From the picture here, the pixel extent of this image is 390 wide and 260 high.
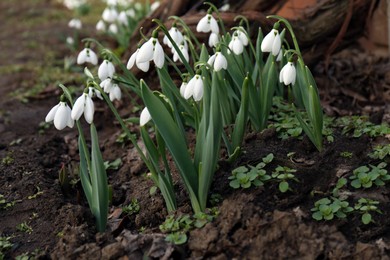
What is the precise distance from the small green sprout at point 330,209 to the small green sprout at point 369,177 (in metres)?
0.14

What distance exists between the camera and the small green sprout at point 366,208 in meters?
2.44

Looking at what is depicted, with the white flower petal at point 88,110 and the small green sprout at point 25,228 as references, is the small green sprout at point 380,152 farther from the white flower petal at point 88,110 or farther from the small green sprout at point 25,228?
the small green sprout at point 25,228

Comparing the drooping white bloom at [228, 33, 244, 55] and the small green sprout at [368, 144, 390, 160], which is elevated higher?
the drooping white bloom at [228, 33, 244, 55]

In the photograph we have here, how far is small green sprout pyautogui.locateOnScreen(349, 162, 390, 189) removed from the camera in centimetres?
262

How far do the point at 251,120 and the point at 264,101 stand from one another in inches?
4.6

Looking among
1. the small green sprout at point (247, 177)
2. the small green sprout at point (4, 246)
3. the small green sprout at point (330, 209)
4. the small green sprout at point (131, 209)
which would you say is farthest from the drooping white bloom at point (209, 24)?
the small green sprout at point (4, 246)

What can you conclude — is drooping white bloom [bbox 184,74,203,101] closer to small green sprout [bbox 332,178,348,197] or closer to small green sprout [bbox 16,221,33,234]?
small green sprout [bbox 332,178,348,197]

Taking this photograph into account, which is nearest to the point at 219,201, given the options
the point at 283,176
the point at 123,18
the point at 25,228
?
the point at 283,176

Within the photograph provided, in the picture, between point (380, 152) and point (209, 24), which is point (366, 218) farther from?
point (209, 24)

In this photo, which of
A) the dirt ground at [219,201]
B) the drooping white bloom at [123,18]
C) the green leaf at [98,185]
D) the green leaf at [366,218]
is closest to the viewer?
the dirt ground at [219,201]

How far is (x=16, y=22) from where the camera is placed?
752cm

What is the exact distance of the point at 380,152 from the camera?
9.18 feet

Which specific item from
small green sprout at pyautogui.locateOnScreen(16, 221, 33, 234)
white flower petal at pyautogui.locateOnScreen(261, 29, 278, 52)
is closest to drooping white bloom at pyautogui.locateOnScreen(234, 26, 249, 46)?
white flower petal at pyautogui.locateOnScreen(261, 29, 278, 52)

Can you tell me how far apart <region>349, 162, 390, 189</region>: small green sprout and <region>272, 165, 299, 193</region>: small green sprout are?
0.82 ft
